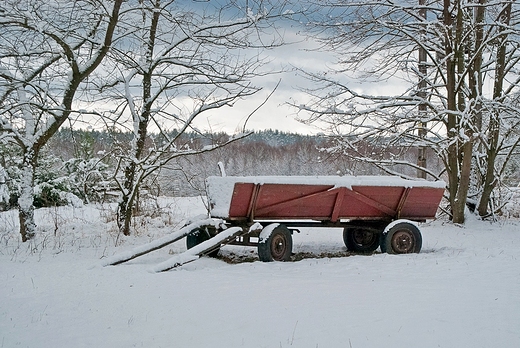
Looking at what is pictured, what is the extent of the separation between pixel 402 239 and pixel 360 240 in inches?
44.3

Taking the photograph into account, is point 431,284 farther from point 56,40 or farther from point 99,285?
point 56,40

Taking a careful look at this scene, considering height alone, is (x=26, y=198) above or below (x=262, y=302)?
above

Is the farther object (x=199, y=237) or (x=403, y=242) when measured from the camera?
(x=403, y=242)

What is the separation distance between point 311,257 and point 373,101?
17.9 ft

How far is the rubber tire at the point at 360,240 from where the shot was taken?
947 cm

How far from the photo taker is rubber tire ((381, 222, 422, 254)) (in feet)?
27.4

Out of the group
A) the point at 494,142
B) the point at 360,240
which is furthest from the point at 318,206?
the point at 494,142

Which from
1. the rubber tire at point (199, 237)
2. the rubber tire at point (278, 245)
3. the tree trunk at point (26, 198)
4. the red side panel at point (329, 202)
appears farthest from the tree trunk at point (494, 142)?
the tree trunk at point (26, 198)

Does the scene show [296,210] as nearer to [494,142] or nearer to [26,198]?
[26,198]

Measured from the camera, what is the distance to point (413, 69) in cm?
1300

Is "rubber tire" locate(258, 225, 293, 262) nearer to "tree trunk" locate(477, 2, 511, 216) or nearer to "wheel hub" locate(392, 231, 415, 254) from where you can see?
"wheel hub" locate(392, 231, 415, 254)

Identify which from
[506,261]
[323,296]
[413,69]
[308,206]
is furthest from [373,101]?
[323,296]

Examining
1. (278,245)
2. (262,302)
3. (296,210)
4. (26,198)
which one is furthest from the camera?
(26,198)

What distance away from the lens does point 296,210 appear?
8.10 m
